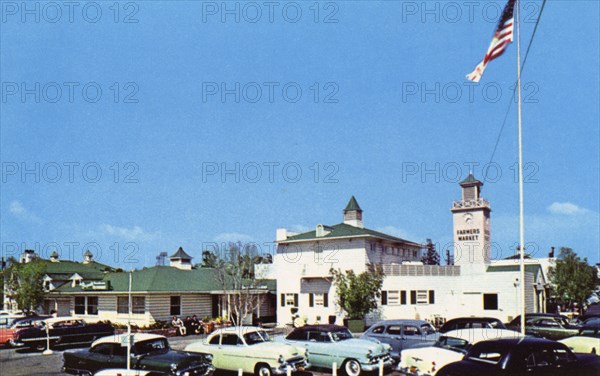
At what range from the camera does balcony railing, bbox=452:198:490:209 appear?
46656 mm

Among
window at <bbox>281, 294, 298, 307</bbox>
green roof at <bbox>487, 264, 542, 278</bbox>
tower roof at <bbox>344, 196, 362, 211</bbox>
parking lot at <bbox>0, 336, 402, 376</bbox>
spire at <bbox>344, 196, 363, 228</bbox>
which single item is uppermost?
tower roof at <bbox>344, 196, 362, 211</bbox>

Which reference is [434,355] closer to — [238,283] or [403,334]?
[403,334]

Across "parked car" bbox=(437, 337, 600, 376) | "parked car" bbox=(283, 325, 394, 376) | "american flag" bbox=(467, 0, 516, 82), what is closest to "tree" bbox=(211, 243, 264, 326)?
"parked car" bbox=(283, 325, 394, 376)

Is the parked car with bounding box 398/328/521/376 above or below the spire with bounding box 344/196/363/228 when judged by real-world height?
below

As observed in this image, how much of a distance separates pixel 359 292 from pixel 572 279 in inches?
871

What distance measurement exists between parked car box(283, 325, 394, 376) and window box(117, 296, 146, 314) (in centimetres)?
2185

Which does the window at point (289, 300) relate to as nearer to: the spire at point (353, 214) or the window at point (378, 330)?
the spire at point (353, 214)

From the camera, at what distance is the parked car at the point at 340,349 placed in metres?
18.7

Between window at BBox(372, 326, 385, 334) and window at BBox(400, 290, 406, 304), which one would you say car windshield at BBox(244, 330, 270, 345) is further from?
window at BBox(400, 290, 406, 304)

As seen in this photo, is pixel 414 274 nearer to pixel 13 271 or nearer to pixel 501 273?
pixel 501 273

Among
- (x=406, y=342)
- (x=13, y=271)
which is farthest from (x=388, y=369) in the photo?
(x=13, y=271)

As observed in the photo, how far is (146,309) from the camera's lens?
39.2 m

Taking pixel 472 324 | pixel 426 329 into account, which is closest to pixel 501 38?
pixel 426 329

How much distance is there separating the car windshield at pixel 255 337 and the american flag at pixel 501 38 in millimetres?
10772
